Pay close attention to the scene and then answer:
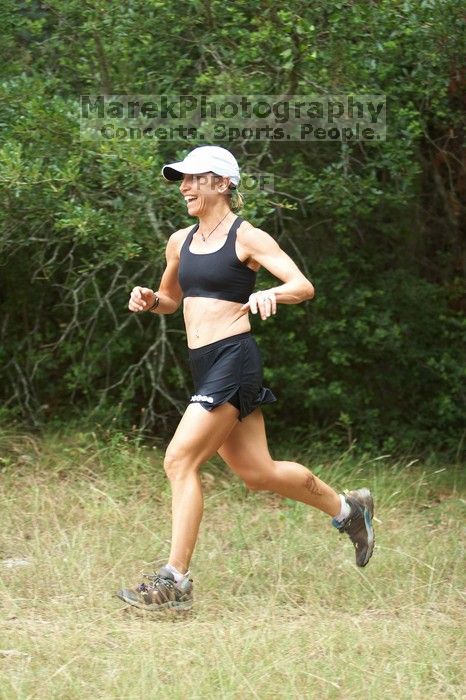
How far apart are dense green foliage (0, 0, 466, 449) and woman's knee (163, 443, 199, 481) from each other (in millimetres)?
1911

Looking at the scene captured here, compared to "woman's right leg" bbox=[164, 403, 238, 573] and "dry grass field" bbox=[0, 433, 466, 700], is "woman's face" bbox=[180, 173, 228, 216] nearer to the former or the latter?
"woman's right leg" bbox=[164, 403, 238, 573]

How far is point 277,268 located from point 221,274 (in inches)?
9.6

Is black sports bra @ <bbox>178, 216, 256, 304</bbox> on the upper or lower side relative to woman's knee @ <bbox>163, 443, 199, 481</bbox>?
upper

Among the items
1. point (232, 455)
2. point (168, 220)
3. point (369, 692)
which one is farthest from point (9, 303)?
point (369, 692)

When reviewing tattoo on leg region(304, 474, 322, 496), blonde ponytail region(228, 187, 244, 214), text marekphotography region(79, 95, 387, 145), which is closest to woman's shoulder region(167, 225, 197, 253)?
blonde ponytail region(228, 187, 244, 214)

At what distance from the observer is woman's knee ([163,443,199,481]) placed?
15.3ft

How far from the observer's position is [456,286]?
8930 millimetres

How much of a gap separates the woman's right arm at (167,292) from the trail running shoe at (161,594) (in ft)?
3.80

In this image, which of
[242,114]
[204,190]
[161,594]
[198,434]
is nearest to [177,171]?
[204,190]

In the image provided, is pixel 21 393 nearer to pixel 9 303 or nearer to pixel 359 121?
pixel 9 303

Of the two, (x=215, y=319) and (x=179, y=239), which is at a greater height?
(x=179, y=239)

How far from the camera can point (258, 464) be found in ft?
16.1

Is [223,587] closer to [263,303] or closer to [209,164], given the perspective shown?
[263,303]

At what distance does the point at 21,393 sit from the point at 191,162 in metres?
4.02
